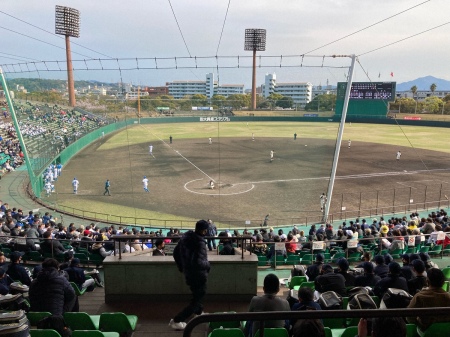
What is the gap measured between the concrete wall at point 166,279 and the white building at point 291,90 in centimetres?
1765

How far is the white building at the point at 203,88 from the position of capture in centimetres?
2228

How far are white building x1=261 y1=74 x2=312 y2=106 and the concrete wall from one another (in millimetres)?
17648

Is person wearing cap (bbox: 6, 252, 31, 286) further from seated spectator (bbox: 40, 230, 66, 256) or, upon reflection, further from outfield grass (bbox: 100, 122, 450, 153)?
outfield grass (bbox: 100, 122, 450, 153)

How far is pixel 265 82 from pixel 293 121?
906 cm

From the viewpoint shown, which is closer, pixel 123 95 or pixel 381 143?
pixel 123 95

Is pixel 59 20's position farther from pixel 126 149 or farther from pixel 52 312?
pixel 52 312

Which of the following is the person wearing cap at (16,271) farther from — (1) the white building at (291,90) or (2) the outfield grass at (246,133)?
(1) the white building at (291,90)

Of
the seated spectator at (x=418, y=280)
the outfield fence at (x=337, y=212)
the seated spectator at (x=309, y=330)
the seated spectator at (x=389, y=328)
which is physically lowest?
the outfield fence at (x=337, y=212)

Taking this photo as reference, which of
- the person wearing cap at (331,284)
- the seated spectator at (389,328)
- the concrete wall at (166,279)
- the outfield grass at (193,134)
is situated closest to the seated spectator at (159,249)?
the concrete wall at (166,279)

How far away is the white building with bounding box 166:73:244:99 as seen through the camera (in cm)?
2228

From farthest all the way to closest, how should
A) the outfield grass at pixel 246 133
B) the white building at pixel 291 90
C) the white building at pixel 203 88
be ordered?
1. the outfield grass at pixel 246 133
2. the white building at pixel 291 90
3. the white building at pixel 203 88

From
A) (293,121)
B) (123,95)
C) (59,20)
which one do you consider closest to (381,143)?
(293,121)

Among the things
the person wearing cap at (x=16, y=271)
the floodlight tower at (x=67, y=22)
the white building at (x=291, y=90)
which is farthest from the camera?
the floodlight tower at (x=67, y=22)

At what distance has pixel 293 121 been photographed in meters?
32.0
